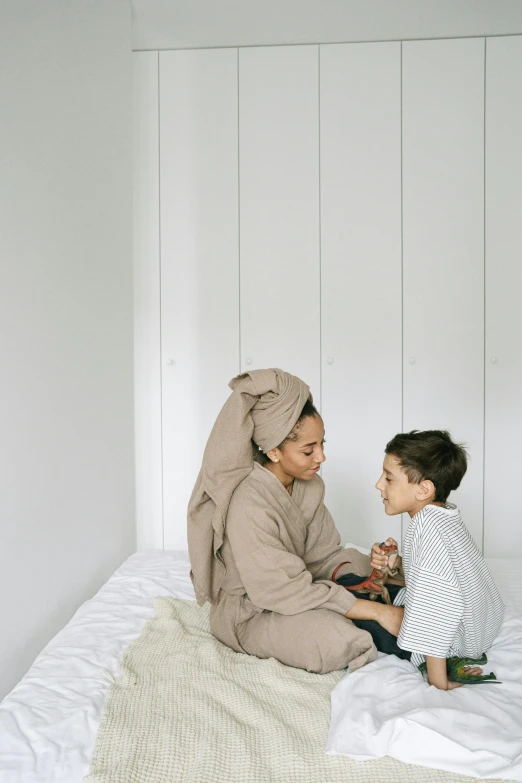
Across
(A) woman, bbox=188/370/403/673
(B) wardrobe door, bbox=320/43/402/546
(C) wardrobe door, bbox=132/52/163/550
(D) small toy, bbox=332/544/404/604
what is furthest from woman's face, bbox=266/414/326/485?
(C) wardrobe door, bbox=132/52/163/550

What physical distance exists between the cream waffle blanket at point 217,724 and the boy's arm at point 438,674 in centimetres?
22

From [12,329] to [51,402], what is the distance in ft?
1.10

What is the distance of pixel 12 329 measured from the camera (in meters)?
1.84

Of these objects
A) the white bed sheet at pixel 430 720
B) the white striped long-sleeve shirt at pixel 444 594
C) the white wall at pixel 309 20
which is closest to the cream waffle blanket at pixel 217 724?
the white bed sheet at pixel 430 720

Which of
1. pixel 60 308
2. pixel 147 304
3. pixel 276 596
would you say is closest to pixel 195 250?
pixel 147 304

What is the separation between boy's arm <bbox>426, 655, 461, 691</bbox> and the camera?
1.41m

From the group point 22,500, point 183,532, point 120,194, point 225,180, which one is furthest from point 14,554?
point 225,180

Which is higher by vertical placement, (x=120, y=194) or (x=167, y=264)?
(x=120, y=194)

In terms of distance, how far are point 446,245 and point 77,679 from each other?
2.39 m

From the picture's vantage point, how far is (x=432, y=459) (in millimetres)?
1622

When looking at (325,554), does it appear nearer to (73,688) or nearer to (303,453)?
(303,453)

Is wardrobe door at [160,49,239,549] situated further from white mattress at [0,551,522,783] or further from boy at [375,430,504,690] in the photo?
boy at [375,430,504,690]

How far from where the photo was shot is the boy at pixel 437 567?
4.67ft

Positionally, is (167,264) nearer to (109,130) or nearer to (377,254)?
(109,130)
